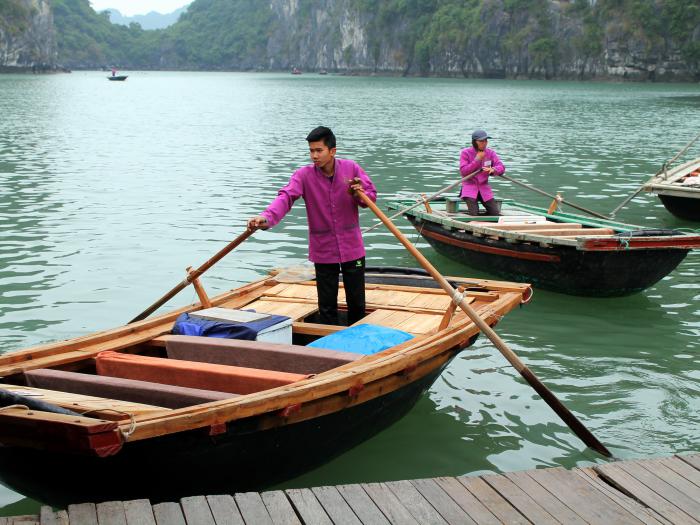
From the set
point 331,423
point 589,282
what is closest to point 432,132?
point 589,282

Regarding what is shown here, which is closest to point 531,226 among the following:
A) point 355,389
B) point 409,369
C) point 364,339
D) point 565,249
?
point 565,249

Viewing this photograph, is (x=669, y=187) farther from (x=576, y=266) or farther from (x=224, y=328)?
(x=224, y=328)

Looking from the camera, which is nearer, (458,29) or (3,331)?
(3,331)

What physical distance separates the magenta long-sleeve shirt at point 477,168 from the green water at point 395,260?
3.37ft

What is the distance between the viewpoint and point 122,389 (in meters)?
5.15

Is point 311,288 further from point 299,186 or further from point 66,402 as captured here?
point 66,402

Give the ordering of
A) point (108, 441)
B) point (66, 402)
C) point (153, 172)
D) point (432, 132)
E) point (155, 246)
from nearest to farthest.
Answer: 1. point (108, 441)
2. point (66, 402)
3. point (155, 246)
4. point (153, 172)
5. point (432, 132)

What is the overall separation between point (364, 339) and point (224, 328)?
993 millimetres

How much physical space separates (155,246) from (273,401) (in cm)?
891

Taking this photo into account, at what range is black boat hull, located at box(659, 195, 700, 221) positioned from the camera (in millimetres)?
14807

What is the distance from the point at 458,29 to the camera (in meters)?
121

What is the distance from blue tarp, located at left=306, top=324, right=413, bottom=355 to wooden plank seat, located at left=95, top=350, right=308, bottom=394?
68 cm

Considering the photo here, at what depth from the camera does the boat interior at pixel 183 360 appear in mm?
5016

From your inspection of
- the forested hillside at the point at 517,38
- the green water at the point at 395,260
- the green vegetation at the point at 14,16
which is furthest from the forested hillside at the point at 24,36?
the green water at the point at 395,260
